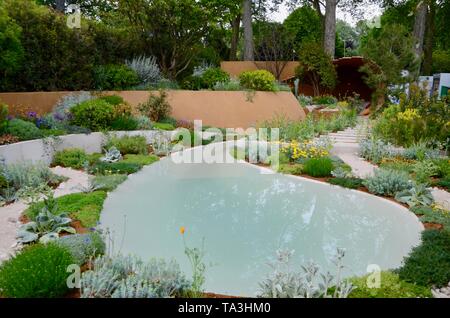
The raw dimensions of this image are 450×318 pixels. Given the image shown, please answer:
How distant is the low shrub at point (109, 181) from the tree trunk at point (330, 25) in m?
13.8

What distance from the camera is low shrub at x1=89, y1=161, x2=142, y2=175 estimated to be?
7.48 metres

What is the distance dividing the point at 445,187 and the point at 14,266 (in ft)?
21.2

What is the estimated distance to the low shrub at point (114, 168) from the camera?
24.5 ft

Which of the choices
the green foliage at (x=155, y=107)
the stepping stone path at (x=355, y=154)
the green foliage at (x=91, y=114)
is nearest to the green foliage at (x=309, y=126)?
the stepping stone path at (x=355, y=154)

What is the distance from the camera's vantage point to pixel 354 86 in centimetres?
2002

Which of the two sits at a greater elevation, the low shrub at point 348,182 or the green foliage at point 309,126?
the green foliage at point 309,126

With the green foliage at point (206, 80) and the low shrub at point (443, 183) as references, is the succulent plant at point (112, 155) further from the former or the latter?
the low shrub at point (443, 183)

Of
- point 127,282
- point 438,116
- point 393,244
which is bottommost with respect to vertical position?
point 393,244

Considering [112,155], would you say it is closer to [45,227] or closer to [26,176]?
[26,176]

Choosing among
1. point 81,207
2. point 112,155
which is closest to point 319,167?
point 112,155

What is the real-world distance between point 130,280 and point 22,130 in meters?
5.36

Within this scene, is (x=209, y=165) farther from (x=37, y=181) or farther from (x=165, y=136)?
(x=37, y=181)

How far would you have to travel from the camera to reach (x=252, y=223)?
562cm
